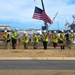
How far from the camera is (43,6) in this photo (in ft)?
133

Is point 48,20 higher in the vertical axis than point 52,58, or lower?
higher

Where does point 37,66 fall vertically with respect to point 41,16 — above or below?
below

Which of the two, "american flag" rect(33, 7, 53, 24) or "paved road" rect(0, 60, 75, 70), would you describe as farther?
"american flag" rect(33, 7, 53, 24)

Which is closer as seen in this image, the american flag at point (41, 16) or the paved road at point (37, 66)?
the paved road at point (37, 66)

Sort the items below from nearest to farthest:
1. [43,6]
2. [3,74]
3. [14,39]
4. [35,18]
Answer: [3,74] < [14,39] < [35,18] < [43,6]

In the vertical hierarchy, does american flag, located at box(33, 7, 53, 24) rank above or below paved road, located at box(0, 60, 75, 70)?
above

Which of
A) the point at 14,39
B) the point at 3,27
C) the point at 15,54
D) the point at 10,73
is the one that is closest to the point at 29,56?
the point at 15,54

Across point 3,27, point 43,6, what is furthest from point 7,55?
point 3,27

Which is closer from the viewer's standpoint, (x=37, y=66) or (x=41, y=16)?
(x=37, y=66)

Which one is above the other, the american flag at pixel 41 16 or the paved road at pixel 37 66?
the american flag at pixel 41 16

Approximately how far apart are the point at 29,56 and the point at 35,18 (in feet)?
39.0

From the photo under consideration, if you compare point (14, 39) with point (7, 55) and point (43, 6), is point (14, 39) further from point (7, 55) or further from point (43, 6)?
point (43, 6)

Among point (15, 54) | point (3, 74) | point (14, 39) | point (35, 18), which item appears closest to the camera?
point (3, 74)

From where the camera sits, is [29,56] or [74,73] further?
[29,56]
